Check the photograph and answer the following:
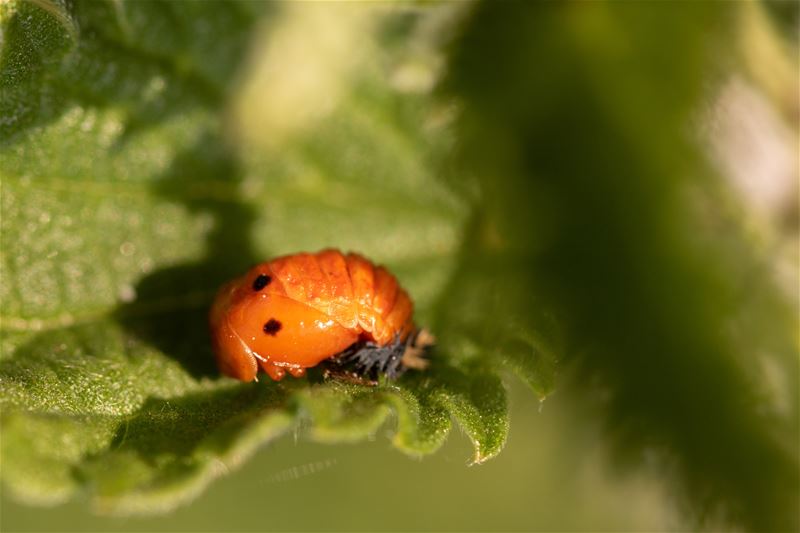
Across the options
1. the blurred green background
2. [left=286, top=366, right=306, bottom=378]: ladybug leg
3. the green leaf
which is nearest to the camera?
the green leaf

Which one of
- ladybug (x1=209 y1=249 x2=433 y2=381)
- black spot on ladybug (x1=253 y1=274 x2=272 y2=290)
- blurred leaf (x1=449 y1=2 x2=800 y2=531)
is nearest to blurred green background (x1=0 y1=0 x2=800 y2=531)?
blurred leaf (x1=449 y1=2 x2=800 y2=531)

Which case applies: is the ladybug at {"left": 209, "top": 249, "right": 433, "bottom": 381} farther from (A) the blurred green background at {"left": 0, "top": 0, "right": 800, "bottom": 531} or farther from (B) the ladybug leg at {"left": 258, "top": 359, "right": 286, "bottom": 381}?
(A) the blurred green background at {"left": 0, "top": 0, "right": 800, "bottom": 531}

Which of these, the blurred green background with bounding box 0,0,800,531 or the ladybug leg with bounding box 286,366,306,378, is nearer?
the blurred green background with bounding box 0,0,800,531

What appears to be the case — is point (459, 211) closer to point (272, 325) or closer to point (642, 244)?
point (642, 244)

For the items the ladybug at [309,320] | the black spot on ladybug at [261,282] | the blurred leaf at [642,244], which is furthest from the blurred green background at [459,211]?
the black spot on ladybug at [261,282]

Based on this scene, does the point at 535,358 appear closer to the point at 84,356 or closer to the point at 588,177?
the point at 588,177

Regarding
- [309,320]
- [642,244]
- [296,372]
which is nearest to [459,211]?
[642,244]

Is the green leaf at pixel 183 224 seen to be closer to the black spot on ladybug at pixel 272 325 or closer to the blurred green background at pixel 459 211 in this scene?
the blurred green background at pixel 459 211

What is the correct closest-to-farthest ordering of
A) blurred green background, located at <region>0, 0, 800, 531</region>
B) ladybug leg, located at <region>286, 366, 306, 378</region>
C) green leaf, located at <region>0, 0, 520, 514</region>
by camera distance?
1. green leaf, located at <region>0, 0, 520, 514</region>
2. blurred green background, located at <region>0, 0, 800, 531</region>
3. ladybug leg, located at <region>286, 366, 306, 378</region>
